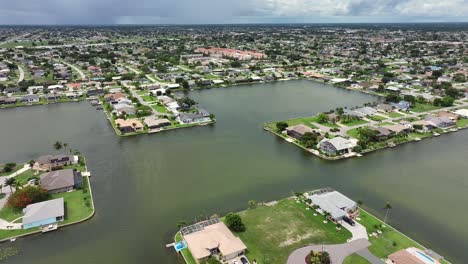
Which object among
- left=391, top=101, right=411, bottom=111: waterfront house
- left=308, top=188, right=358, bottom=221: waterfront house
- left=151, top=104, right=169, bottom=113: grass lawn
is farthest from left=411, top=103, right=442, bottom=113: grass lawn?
left=151, top=104, right=169, bottom=113: grass lawn

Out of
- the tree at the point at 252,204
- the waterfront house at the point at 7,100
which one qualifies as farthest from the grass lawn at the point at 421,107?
the waterfront house at the point at 7,100

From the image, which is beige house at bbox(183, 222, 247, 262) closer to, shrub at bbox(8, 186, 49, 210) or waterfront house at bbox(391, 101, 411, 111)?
shrub at bbox(8, 186, 49, 210)

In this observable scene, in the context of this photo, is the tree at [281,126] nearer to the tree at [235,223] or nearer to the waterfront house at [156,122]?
the waterfront house at [156,122]

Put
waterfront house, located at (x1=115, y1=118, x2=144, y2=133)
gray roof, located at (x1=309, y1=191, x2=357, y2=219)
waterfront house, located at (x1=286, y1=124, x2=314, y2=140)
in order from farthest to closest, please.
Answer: waterfront house, located at (x1=115, y1=118, x2=144, y2=133), waterfront house, located at (x1=286, y1=124, x2=314, y2=140), gray roof, located at (x1=309, y1=191, x2=357, y2=219)

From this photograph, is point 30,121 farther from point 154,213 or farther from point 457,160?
point 457,160

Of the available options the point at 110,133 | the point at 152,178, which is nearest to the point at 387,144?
the point at 152,178
